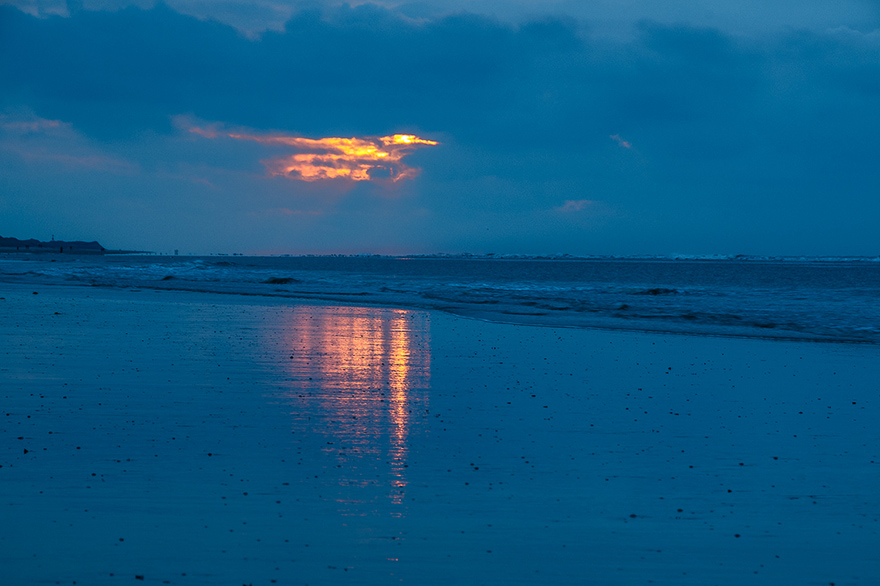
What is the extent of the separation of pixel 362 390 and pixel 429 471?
13.6ft

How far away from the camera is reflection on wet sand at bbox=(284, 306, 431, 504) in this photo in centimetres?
712

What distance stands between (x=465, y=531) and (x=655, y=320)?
2169 cm

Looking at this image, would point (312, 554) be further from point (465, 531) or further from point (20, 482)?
point (20, 482)

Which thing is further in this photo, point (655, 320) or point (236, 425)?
point (655, 320)

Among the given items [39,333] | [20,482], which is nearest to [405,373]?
[20,482]

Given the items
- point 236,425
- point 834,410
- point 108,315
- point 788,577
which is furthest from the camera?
point 108,315

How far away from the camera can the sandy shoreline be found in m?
4.86

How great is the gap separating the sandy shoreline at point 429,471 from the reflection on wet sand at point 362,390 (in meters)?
0.06

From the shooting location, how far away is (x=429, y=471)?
676 centimetres

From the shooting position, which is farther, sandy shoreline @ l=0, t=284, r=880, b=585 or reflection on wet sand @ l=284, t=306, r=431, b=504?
reflection on wet sand @ l=284, t=306, r=431, b=504

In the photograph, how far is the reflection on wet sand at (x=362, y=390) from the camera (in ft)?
23.4

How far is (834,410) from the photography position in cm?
985

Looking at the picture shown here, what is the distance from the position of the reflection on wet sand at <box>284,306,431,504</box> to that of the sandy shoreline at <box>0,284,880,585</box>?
0.21 ft

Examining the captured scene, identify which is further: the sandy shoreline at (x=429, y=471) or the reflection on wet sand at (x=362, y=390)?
the reflection on wet sand at (x=362, y=390)
